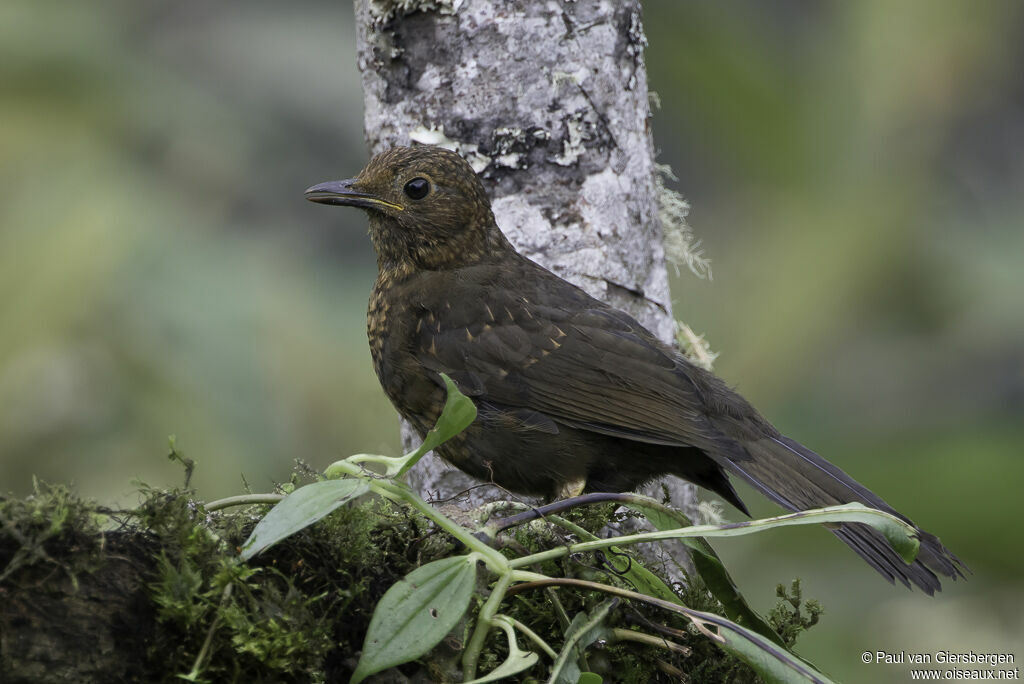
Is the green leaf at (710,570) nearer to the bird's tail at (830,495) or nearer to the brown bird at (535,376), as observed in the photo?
the bird's tail at (830,495)

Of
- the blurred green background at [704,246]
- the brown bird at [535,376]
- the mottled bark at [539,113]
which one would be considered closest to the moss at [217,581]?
the brown bird at [535,376]

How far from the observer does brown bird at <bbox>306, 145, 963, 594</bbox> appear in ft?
10.5

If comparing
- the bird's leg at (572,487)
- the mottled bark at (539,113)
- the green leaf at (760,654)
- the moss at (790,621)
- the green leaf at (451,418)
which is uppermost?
the mottled bark at (539,113)

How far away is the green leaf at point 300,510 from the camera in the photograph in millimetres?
1546

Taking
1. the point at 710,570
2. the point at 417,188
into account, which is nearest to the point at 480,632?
the point at 710,570

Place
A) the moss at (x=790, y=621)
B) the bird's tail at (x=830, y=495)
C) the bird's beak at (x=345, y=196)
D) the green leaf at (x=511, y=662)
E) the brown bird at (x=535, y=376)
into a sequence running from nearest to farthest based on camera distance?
1. the green leaf at (x=511, y=662)
2. the moss at (x=790, y=621)
3. the bird's tail at (x=830, y=495)
4. the brown bird at (x=535, y=376)
5. the bird's beak at (x=345, y=196)

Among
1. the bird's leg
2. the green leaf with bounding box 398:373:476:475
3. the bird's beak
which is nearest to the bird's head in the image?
the bird's beak

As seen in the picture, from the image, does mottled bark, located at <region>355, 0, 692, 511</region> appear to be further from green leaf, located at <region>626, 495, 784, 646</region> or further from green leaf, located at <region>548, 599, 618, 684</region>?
green leaf, located at <region>548, 599, 618, 684</region>

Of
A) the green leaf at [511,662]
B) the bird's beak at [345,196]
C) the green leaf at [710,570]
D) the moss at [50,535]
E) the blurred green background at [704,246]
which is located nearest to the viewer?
the moss at [50,535]

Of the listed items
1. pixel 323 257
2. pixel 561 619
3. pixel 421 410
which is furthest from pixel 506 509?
pixel 323 257

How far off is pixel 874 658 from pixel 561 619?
10.9 feet

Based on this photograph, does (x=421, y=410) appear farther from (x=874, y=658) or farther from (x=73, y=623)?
(x=874, y=658)

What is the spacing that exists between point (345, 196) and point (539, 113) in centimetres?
74

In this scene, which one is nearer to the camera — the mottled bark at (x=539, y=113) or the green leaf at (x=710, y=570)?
the green leaf at (x=710, y=570)
